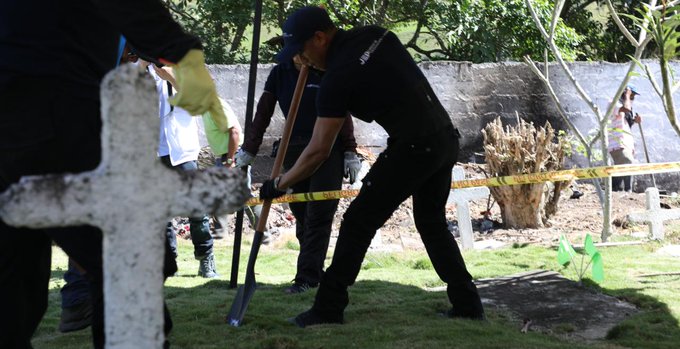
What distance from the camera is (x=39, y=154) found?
10.3 ft

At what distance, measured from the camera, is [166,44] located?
297 centimetres

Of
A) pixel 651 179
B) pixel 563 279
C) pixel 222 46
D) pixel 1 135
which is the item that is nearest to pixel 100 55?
pixel 1 135

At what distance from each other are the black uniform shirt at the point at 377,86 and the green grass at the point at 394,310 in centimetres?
108

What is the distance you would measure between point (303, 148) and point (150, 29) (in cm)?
399

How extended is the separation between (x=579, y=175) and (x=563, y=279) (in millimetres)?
768

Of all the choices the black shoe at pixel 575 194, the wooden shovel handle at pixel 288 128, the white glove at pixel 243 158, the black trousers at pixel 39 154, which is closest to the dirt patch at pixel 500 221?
the black shoe at pixel 575 194

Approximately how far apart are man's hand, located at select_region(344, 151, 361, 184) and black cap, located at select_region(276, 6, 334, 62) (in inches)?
69.9

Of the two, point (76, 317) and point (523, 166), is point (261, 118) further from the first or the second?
point (523, 166)

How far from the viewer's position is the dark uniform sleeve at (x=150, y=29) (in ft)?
9.72

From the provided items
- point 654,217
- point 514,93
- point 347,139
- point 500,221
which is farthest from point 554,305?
point 514,93

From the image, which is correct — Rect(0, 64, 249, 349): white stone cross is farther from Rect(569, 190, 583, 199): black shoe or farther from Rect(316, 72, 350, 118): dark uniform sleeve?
Rect(569, 190, 583, 199): black shoe

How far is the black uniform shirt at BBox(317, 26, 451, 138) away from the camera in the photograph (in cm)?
507

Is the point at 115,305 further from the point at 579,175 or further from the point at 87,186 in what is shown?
the point at 579,175

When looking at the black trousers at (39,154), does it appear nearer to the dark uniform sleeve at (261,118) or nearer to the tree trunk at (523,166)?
the dark uniform sleeve at (261,118)
